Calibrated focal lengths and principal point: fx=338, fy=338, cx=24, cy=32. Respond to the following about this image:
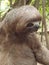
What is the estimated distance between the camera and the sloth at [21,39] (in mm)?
3041

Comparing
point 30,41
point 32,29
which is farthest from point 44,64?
point 32,29

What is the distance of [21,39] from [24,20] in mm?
276

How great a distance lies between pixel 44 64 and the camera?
11.4 ft

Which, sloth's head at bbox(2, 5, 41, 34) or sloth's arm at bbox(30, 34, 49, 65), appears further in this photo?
sloth's arm at bbox(30, 34, 49, 65)

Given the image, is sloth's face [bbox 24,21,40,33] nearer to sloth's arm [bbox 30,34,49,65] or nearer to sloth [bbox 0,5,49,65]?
sloth [bbox 0,5,49,65]

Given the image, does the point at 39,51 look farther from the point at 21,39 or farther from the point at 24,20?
the point at 24,20

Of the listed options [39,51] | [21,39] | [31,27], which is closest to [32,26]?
[31,27]

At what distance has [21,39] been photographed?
3.25 meters

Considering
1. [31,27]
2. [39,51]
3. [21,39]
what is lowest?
[39,51]

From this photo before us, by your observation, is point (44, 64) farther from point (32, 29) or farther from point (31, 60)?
point (32, 29)

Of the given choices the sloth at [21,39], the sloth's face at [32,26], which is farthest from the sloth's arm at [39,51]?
the sloth's face at [32,26]

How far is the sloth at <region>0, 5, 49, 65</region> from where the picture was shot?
3041mm

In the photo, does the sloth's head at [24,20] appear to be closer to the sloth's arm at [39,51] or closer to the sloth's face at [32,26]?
the sloth's face at [32,26]

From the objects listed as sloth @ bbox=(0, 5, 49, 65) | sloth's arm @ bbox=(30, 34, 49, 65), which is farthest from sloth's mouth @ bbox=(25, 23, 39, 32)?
sloth's arm @ bbox=(30, 34, 49, 65)
